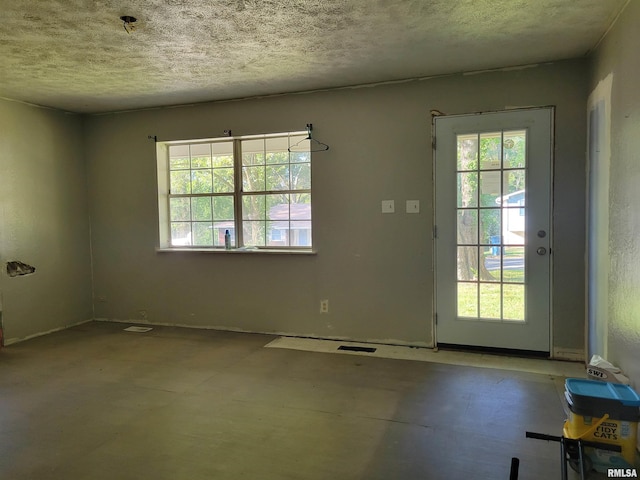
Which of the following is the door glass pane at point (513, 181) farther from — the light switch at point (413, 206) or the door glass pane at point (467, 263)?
the light switch at point (413, 206)

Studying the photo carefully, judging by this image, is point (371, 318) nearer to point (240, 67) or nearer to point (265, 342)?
point (265, 342)

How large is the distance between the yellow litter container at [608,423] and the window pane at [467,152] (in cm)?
223

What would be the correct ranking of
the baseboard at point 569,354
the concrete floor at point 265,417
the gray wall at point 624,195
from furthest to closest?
the baseboard at point 569,354
the gray wall at point 624,195
the concrete floor at point 265,417

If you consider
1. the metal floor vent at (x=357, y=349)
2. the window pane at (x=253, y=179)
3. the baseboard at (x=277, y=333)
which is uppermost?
the window pane at (x=253, y=179)

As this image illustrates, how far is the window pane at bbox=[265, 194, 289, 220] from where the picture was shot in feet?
15.0

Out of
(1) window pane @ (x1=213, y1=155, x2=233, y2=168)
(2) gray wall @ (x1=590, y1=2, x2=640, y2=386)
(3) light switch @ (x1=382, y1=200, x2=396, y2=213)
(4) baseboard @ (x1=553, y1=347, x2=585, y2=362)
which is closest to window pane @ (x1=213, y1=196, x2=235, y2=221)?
(1) window pane @ (x1=213, y1=155, x2=233, y2=168)

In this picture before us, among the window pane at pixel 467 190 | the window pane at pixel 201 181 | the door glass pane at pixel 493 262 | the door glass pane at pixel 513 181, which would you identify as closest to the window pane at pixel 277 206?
the window pane at pixel 201 181

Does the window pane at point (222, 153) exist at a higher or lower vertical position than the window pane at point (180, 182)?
higher

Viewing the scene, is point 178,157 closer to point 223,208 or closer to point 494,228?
point 223,208

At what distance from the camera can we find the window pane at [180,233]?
507 centimetres

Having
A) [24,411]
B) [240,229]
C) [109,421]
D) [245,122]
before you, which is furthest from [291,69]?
[24,411]

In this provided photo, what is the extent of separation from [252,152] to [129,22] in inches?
→ 83.4

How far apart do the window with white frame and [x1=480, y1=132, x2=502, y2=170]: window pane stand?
65.5 inches

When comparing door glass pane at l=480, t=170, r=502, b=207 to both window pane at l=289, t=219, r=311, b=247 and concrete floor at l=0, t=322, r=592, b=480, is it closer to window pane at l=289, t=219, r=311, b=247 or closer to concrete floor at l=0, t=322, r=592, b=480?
concrete floor at l=0, t=322, r=592, b=480
